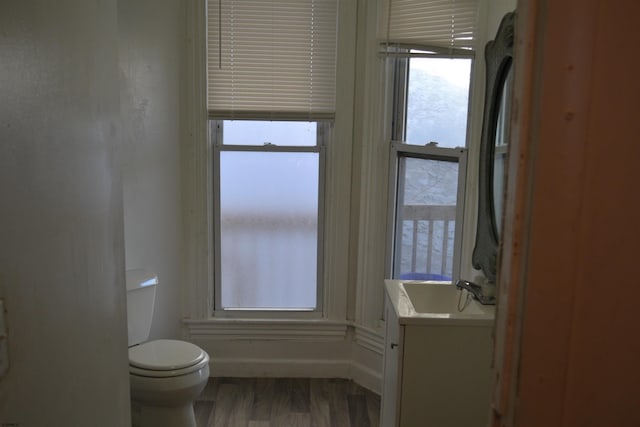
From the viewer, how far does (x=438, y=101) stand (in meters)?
2.80

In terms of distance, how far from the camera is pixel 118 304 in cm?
135

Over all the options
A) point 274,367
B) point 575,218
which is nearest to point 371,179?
point 274,367

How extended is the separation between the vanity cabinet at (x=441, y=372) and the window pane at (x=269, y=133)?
1.48 metres

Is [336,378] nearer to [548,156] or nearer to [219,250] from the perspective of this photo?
[219,250]

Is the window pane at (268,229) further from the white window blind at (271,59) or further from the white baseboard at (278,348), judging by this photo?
the white window blind at (271,59)

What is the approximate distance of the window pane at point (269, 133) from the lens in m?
3.15

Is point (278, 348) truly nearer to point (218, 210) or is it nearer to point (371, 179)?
point (218, 210)

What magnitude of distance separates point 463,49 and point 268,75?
3.38 ft

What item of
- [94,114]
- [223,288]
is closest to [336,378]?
[223,288]

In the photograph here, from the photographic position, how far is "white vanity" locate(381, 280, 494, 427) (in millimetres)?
1878

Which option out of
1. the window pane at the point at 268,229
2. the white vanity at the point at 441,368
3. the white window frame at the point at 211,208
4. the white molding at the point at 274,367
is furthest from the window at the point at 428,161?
the white vanity at the point at 441,368

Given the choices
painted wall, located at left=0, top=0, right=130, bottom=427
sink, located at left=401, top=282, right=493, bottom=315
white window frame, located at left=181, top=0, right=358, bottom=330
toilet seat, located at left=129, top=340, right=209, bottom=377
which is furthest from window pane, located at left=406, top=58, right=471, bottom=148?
painted wall, located at left=0, top=0, right=130, bottom=427

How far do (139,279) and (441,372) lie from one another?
1.43 metres

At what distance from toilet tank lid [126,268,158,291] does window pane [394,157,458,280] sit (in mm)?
1281
